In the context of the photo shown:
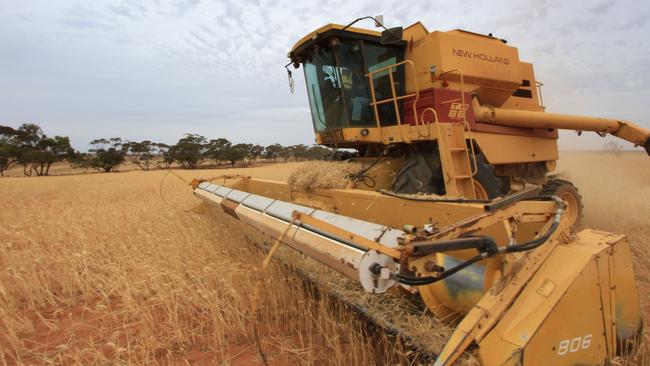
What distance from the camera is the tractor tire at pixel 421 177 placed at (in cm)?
365

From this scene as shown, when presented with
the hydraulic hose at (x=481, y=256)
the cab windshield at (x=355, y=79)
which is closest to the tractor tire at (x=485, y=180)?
the cab windshield at (x=355, y=79)

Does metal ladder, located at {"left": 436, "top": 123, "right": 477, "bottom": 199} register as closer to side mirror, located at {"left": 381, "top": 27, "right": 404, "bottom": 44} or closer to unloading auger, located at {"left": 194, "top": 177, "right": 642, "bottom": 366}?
side mirror, located at {"left": 381, "top": 27, "right": 404, "bottom": 44}

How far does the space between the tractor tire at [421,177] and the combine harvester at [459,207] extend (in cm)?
1

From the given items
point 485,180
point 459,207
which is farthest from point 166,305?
point 485,180

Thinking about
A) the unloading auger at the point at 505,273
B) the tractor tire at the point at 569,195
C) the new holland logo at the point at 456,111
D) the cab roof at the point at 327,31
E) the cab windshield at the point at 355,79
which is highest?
the cab roof at the point at 327,31

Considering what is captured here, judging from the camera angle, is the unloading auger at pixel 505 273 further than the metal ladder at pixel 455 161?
→ No

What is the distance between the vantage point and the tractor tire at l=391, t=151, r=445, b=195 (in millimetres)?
3646

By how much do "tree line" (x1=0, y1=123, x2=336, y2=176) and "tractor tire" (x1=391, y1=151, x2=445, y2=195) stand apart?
95.2 ft

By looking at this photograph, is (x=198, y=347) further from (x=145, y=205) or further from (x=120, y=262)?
(x=145, y=205)

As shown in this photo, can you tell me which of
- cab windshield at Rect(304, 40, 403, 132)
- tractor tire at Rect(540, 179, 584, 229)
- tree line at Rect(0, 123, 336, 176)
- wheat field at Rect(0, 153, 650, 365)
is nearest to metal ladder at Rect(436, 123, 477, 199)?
cab windshield at Rect(304, 40, 403, 132)

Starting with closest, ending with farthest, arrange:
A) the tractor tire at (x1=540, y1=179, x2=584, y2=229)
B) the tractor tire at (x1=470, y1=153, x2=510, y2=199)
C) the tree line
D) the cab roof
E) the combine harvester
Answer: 1. the combine harvester
2. the tractor tire at (x1=470, y1=153, x2=510, y2=199)
3. the cab roof
4. the tractor tire at (x1=540, y1=179, x2=584, y2=229)
5. the tree line

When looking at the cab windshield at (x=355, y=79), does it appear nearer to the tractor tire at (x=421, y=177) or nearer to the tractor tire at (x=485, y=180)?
the tractor tire at (x=421, y=177)

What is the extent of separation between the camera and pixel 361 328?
2264 mm

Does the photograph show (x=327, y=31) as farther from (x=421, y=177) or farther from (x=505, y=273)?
(x=505, y=273)
